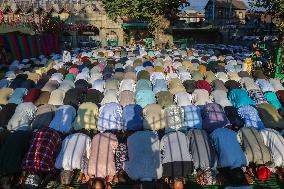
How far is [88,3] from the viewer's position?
141 ft

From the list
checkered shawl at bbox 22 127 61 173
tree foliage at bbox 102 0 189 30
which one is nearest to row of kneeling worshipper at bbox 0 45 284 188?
checkered shawl at bbox 22 127 61 173

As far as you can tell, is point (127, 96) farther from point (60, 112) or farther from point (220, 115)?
point (220, 115)

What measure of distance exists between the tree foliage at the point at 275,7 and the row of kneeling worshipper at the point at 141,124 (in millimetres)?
2875

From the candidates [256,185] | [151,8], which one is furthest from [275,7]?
[151,8]

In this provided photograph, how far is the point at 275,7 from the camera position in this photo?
691 inches

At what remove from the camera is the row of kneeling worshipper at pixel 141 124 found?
888 centimetres

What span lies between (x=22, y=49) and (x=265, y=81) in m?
14.8

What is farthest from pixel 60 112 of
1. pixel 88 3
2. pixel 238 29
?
pixel 238 29

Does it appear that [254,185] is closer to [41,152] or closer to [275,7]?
[41,152]

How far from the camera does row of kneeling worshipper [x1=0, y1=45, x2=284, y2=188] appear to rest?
350 inches

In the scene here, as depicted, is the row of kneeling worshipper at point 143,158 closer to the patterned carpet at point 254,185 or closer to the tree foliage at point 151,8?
the patterned carpet at point 254,185

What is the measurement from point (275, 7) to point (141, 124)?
34.1 ft

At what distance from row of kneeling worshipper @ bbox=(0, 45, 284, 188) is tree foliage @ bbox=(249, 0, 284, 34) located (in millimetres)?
2875

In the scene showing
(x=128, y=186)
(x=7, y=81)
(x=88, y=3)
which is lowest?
(x=128, y=186)
